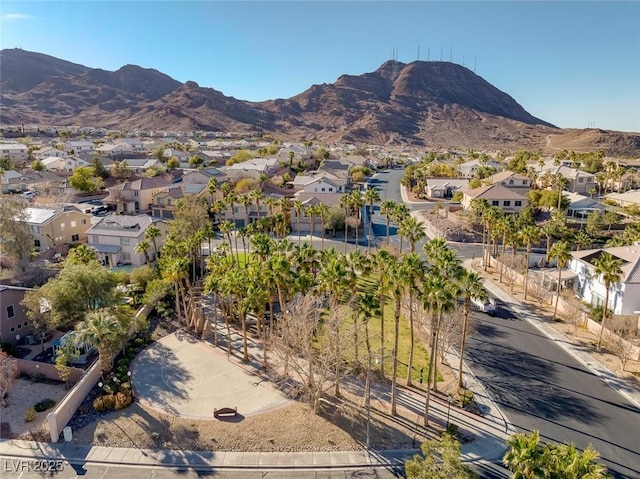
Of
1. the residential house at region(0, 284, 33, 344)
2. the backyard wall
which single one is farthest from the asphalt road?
the residential house at region(0, 284, 33, 344)

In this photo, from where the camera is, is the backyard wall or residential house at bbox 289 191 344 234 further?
residential house at bbox 289 191 344 234

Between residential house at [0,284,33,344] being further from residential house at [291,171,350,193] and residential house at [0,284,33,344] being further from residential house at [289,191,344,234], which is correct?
residential house at [291,171,350,193]

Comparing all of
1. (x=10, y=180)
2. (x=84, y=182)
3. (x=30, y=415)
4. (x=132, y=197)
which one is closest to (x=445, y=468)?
(x=30, y=415)

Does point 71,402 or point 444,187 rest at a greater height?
point 444,187

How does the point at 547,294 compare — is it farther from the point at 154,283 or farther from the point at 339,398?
the point at 154,283

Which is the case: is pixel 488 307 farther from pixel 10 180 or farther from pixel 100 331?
pixel 10 180

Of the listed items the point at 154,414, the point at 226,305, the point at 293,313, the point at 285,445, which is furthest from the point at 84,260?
the point at 285,445
